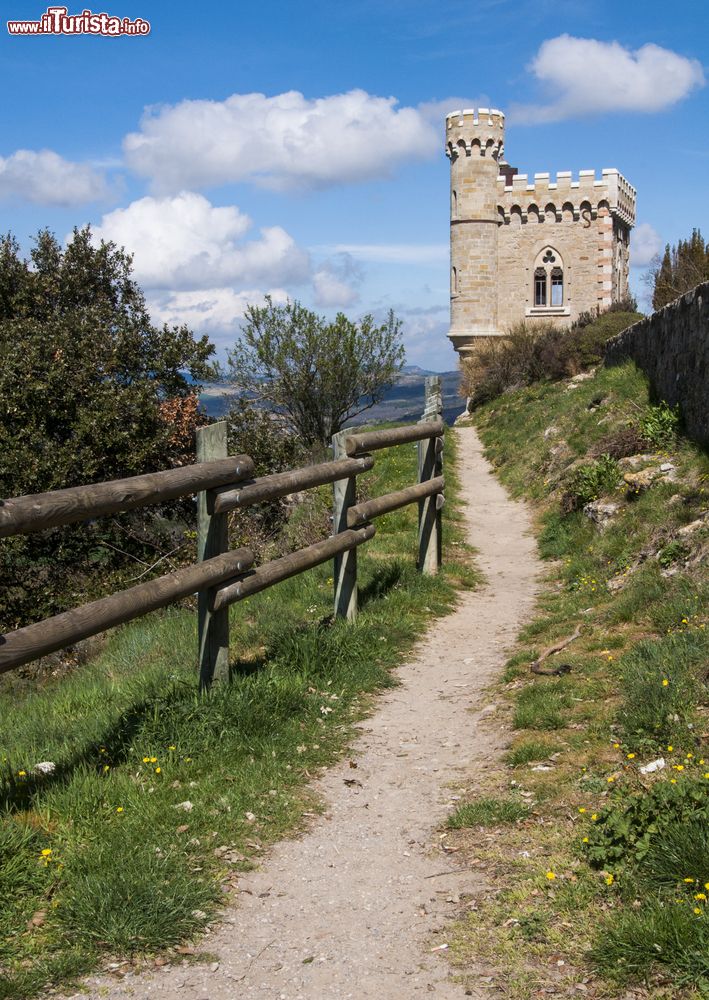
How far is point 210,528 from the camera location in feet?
19.6

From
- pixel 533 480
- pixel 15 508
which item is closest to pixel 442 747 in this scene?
pixel 15 508

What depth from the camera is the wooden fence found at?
176 inches

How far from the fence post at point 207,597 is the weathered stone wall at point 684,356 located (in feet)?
23.1

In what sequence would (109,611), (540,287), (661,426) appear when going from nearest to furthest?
(109,611) → (661,426) → (540,287)

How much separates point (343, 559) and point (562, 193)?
150 ft

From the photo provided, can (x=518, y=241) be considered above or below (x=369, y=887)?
above

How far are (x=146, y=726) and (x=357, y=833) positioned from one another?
1434 mm

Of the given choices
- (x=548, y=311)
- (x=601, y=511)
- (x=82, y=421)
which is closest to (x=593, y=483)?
(x=601, y=511)

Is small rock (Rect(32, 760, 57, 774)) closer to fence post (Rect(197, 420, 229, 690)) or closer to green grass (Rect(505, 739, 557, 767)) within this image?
fence post (Rect(197, 420, 229, 690))

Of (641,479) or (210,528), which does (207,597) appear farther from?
(641,479)

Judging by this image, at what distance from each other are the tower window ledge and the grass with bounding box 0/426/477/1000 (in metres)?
43.1

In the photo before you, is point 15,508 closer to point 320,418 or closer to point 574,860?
point 574,860

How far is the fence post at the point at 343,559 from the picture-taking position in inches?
314

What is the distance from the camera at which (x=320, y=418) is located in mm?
38656
